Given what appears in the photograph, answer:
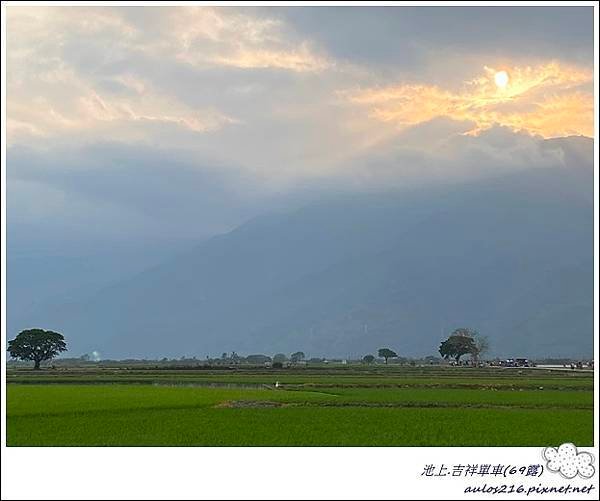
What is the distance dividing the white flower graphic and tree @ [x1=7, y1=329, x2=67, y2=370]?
213 feet

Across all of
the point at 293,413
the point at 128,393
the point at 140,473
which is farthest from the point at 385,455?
the point at 128,393

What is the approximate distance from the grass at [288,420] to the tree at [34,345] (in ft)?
154

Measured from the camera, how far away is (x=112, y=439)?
14.4 m

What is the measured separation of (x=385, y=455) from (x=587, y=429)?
5.90 m

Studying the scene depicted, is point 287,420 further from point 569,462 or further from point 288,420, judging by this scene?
point 569,462

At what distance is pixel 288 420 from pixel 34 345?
58.8m

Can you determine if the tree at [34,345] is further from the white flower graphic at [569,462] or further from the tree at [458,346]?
the white flower graphic at [569,462]

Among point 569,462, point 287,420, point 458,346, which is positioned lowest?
point 569,462

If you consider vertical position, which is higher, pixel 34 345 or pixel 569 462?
pixel 34 345

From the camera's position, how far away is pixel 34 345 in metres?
70.0

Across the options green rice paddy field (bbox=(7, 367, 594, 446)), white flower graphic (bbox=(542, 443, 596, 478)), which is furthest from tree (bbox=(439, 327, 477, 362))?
white flower graphic (bbox=(542, 443, 596, 478))

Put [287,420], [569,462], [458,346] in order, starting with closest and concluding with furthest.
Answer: [569,462] < [287,420] < [458,346]

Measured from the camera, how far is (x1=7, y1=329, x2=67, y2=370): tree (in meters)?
69.7

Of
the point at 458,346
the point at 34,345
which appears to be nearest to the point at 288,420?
the point at 34,345
